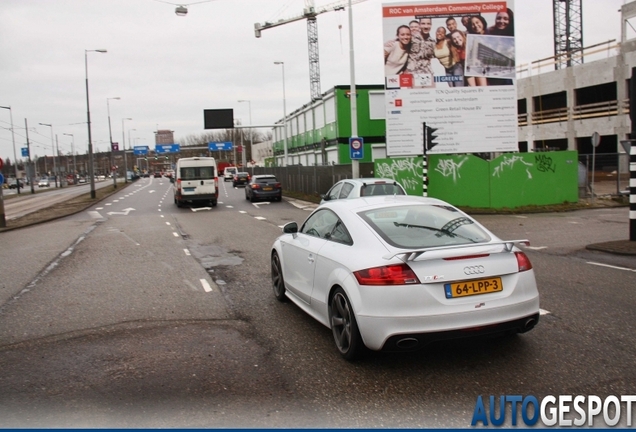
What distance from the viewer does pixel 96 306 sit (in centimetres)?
754

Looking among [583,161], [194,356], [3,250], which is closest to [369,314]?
[194,356]

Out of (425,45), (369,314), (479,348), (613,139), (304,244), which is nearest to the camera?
(369,314)

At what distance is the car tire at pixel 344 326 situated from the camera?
4.87 metres

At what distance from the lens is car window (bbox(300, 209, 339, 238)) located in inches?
239

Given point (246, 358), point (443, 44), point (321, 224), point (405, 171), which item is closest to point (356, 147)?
point (405, 171)

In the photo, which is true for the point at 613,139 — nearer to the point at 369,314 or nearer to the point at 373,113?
the point at 373,113

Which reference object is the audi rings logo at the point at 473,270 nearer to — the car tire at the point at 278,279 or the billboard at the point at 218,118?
the car tire at the point at 278,279

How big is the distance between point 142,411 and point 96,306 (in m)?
3.80

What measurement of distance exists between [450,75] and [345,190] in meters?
10.8

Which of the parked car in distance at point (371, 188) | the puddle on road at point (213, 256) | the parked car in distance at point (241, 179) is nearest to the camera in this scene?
the puddle on road at point (213, 256)

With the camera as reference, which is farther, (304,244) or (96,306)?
(96,306)

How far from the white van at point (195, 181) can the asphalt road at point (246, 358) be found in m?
19.0

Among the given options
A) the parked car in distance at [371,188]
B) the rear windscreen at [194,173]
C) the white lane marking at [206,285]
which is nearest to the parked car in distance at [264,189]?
the rear windscreen at [194,173]

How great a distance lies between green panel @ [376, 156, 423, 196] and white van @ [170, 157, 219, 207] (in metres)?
8.96
